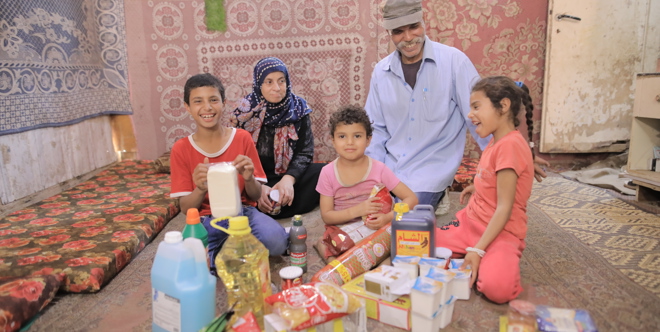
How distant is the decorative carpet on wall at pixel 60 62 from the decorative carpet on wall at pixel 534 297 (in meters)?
1.79

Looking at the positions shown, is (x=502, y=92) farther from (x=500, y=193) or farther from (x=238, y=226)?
(x=238, y=226)

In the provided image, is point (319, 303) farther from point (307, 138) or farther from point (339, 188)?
point (307, 138)

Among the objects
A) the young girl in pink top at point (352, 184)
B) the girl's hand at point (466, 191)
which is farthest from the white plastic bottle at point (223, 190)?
the girl's hand at point (466, 191)

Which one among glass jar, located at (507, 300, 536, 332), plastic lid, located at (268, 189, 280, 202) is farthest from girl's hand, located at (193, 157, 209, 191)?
glass jar, located at (507, 300, 536, 332)

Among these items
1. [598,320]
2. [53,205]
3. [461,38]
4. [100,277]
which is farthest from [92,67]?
[598,320]

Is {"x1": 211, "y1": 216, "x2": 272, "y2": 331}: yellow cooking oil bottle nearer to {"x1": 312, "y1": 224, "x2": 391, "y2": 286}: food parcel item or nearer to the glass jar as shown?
{"x1": 312, "y1": 224, "x2": 391, "y2": 286}: food parcel item

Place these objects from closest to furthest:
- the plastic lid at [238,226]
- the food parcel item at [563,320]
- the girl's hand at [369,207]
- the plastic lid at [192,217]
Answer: the food parcel item at [563,320] → the plastic lid at [238,226] → the plastic lid at [192,217] → the girl's hand at [369,207]

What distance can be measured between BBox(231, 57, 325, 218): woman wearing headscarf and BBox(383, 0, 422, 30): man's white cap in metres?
0.80

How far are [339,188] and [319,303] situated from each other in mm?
1017

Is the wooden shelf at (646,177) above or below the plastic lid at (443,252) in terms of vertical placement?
above

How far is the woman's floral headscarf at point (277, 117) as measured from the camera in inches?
121

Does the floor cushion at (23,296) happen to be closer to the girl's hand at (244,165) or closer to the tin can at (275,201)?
the girl's hand at (244,165)

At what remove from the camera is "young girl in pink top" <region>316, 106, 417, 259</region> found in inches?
87.4

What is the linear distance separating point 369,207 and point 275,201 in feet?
3.03
